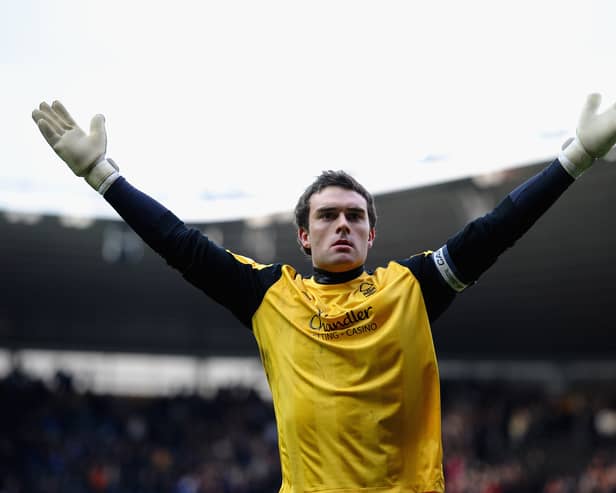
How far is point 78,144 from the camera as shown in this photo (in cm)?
297

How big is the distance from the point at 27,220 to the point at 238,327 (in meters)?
9.00

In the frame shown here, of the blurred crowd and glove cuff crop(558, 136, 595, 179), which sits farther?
the blurred crowd

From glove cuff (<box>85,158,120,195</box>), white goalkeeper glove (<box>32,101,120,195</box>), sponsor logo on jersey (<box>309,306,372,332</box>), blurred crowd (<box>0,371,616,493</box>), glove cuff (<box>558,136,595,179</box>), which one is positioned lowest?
blurred crowd (<box>0,371,616,493</box>)

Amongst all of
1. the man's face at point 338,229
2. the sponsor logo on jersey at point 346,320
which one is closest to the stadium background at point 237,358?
the man's face at point 338,229

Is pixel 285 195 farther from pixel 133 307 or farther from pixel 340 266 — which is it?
pixel 340 266

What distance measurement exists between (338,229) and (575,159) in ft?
2.74

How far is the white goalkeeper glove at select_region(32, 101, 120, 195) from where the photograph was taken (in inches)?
117

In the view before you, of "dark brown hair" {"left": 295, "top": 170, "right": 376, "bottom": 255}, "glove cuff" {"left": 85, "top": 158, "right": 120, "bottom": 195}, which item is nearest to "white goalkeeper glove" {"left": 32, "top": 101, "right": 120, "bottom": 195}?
"glove cuff" {"left": 85, "top": 158, "right": 120, "bottom": 195}

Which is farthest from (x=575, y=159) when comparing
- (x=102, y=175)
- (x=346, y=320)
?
(x=102, y=175)

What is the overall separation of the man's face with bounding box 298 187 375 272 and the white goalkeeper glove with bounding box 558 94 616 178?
73cm

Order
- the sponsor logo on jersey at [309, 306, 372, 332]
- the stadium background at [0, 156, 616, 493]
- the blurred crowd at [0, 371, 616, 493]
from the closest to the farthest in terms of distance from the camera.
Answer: the sponsor logo on jersey at [309, 306, 372, 332]
the stadium background at [0, 156, 616, 493]
the blurred crowd at [0, 371, 616, 493]

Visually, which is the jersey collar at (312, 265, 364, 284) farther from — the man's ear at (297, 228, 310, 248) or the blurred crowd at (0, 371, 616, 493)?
the blurred crowd at (0, 371, 616, 493)

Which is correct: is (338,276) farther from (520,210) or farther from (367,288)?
(520,210)

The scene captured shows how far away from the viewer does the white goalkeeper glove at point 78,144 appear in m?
2.97
